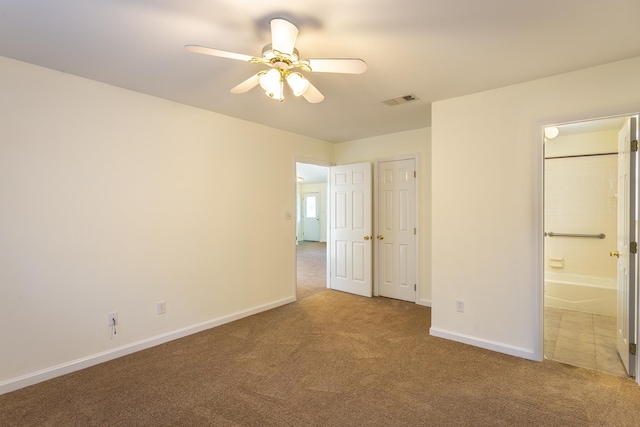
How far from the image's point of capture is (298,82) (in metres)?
1.94

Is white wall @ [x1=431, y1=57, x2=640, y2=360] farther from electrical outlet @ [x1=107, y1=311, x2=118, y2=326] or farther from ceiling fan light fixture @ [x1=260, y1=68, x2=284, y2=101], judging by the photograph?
electrical outlet @ [x1=107, y1=311, x2=118, y2=326]

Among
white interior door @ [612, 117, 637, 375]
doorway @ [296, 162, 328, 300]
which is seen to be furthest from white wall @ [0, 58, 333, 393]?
doorway @ [296, 162, 328, 300]

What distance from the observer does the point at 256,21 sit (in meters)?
1.82

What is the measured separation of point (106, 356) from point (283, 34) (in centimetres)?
299

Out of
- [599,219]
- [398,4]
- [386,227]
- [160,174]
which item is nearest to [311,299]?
[386,227]

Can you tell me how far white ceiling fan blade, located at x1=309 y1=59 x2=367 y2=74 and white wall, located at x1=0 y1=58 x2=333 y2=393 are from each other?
6.68ft

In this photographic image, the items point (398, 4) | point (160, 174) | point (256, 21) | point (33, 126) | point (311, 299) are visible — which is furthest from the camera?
point (311, 299)

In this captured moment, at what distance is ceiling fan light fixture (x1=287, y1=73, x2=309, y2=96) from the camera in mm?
1926

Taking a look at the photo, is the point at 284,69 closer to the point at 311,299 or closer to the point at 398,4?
the point at 398,4

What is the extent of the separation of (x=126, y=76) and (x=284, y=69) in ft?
5.16

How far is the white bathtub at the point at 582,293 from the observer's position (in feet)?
12.7

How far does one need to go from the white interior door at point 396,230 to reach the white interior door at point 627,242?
2.14 meters

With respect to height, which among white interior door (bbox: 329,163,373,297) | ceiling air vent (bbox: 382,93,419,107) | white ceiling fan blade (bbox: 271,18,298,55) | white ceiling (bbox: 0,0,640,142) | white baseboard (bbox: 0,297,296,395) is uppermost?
ceiling air vent (bbox: 382,93,419,107)

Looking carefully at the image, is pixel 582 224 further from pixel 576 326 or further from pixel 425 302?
pixel 425 302
